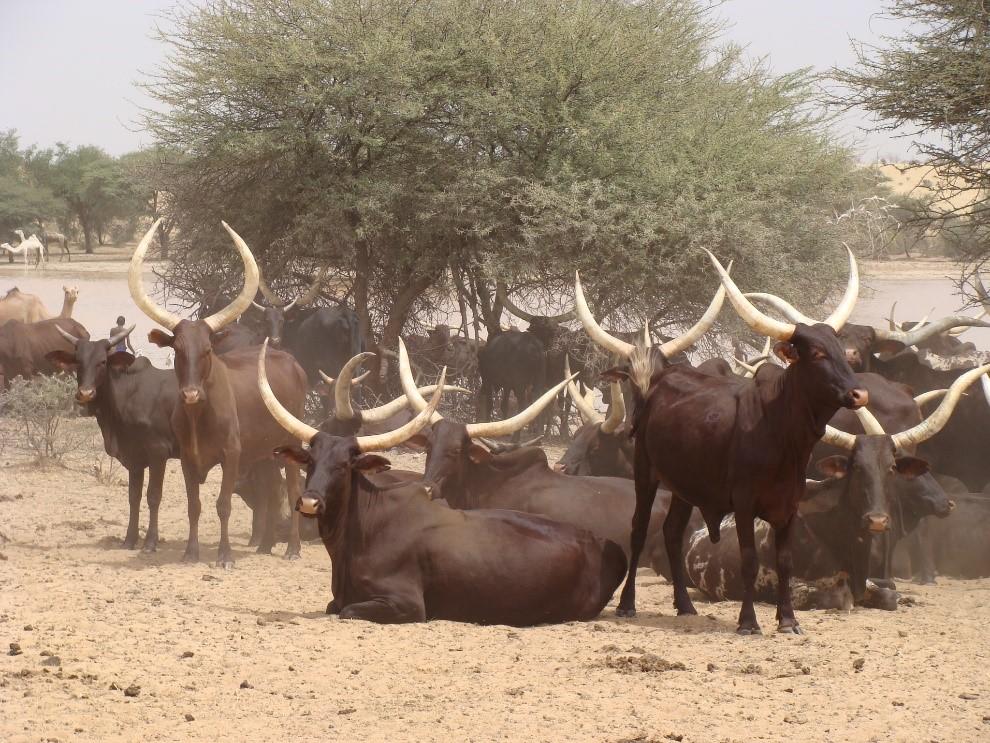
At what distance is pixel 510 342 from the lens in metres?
16.1

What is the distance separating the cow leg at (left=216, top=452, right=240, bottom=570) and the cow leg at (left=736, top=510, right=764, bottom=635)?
364 centimetres

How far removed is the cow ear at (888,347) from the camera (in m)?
11.5

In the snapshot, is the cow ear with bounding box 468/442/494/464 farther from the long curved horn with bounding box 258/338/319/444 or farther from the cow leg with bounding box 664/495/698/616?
the cow leg with bounding box 664/495/698/616

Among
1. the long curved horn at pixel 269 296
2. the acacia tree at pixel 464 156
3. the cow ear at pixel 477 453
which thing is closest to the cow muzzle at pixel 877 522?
the cow ear at pixel 477 453

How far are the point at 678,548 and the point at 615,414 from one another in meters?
2.67

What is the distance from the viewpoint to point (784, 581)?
7215mm

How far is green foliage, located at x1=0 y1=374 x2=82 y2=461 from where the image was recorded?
13.2 meters

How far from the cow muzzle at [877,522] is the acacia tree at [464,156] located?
7.22m

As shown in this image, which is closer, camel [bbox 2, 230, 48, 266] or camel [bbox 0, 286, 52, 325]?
camel [bbox 0, 286, 52, 325]

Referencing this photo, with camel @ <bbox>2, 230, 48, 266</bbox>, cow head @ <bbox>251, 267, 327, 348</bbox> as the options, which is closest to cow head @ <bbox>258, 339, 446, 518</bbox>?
cow head @ <bbox>251, 267, 327, 348</bbox>

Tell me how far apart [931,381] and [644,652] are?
6.11m

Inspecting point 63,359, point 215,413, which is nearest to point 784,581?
point 215,413

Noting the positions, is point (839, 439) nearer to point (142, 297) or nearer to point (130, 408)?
point (142, 297)

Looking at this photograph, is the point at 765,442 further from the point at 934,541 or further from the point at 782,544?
the point at 934,541
